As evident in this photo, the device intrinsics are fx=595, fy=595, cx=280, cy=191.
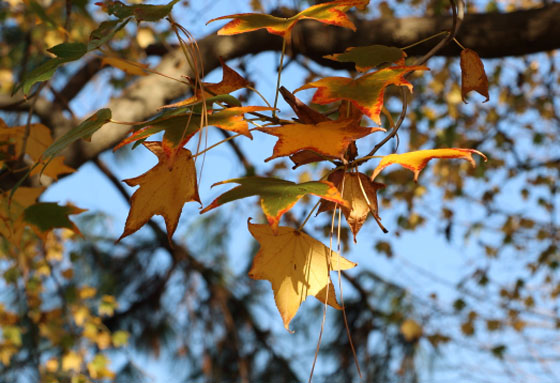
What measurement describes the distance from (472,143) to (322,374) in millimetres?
1305

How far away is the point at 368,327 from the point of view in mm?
2557

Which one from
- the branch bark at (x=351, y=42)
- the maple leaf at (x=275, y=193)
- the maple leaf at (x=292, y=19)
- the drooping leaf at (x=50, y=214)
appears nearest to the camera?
the maple leaf at (x=275, y=193)

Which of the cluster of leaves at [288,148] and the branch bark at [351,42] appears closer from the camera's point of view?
the cluster of leaves at [288,148]

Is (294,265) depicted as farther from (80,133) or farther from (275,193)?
(80,133)

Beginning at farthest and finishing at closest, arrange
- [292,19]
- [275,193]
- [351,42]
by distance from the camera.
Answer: [351,42] < [292,19] < [275,193]

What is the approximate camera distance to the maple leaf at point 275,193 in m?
0.41

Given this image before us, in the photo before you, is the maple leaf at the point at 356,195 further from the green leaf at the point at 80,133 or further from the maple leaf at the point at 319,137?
the green leaf at the point at 80,133

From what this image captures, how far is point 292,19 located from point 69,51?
197 millimetres

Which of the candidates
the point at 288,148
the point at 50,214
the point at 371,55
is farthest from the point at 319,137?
the point at 50,214

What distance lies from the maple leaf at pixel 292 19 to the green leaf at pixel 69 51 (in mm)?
114

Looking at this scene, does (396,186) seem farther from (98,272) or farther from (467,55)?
(467,55)

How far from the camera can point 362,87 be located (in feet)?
1.64

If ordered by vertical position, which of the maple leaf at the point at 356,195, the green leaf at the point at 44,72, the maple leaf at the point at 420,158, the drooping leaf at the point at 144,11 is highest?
the drooping leaf at the point at 144,11

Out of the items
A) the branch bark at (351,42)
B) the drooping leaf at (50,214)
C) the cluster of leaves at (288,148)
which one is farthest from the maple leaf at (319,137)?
the branch bark at (351,42)
